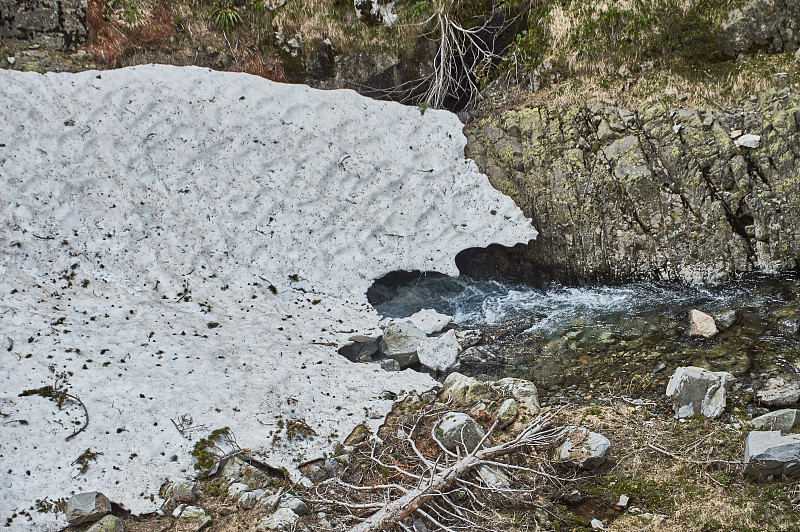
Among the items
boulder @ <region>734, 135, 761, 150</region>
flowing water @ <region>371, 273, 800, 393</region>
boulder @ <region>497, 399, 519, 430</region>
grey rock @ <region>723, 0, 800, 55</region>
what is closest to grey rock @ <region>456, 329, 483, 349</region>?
flowing water @ <region>371, 273, 800, 393</region>

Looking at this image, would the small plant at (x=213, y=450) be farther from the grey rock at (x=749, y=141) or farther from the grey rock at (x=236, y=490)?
the grey rock at (x=749, y=141)

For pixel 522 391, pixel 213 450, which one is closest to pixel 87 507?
pixel 213 450

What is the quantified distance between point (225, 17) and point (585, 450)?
908cm

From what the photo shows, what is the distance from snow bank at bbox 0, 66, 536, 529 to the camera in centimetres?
Answer: 526

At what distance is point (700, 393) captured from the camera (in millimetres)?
5477

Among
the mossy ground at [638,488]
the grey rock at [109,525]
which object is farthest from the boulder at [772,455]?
the grey rock at [109,525]

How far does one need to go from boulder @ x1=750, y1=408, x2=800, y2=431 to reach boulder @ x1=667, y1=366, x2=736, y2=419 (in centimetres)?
35

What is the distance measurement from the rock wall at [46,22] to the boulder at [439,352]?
7576mm

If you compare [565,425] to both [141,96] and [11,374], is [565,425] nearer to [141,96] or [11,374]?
[11,374]

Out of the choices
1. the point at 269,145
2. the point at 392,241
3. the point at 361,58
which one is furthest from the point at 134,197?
the point at 361,58

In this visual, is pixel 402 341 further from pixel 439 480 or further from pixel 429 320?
pixel 439 480

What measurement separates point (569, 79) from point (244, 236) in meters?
6.07

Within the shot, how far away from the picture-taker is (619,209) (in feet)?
27.2

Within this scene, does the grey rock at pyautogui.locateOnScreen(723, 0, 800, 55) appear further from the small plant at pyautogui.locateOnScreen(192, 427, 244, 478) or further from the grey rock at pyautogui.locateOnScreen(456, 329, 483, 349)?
the small plant at pyautogui.locateOnScreen(192, 427, 244, 478)
